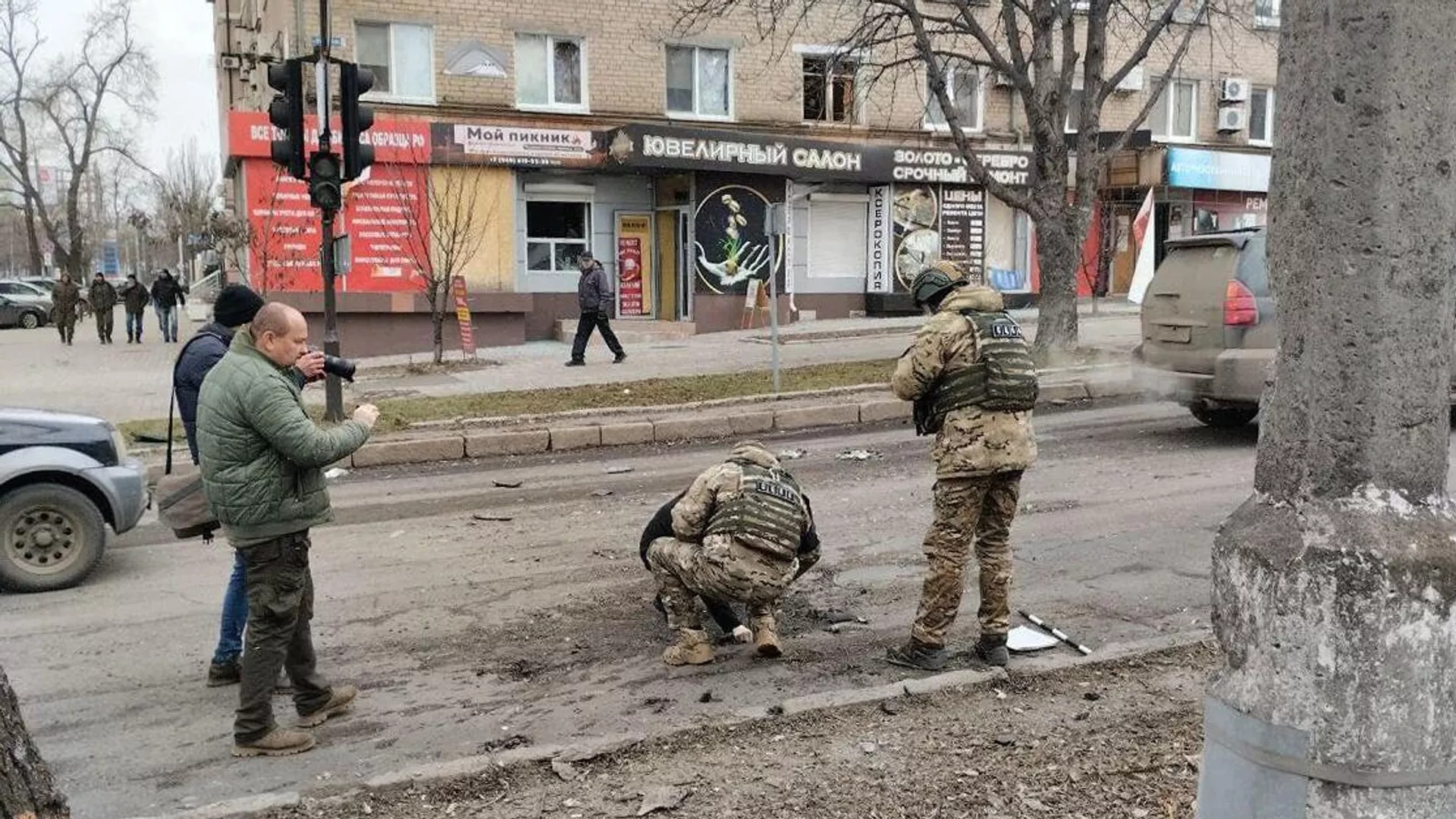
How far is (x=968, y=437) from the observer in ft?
15.8

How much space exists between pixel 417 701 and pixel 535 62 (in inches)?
775

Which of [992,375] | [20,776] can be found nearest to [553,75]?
[992,375]

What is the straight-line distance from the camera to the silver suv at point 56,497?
654 cm

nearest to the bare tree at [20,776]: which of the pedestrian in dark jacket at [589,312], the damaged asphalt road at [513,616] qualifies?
the damaged asphalt road at [513,616]

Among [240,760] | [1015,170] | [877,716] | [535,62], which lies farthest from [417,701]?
[1015,170]

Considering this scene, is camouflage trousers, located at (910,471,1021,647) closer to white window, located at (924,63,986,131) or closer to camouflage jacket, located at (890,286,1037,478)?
camouflage jacket, located at (890,286,1037,478)

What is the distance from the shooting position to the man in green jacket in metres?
4.23

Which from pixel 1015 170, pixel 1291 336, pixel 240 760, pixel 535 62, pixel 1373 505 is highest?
pixel 535 62

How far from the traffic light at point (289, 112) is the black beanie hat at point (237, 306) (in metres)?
7.12

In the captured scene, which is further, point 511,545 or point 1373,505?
point 511,545

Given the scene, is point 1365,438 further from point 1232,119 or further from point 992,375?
point 1232,119

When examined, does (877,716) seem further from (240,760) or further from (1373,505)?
(1373,505)

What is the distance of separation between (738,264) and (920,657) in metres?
19.4

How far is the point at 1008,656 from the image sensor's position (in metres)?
5.07
